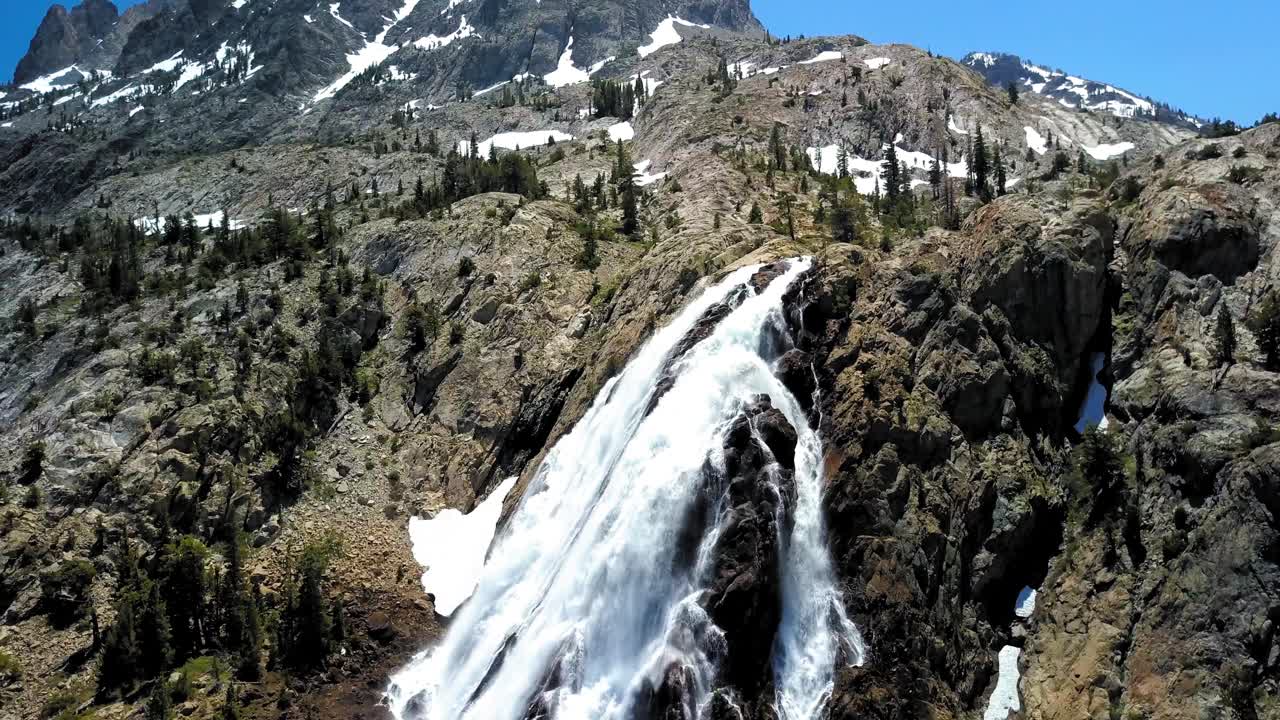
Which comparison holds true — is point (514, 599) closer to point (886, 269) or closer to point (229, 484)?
point (229, 484)

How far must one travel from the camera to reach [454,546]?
157ft

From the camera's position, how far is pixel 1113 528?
37.8 metres

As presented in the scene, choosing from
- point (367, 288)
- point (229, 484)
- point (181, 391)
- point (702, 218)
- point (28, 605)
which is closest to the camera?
point (28, 605)

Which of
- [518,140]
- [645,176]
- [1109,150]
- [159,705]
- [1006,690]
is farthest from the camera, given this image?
[518,140]

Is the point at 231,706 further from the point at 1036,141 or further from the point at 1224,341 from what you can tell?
the point at 1036,141

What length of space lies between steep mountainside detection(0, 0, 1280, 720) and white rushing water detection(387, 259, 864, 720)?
16cm

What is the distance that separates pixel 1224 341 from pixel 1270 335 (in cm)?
166

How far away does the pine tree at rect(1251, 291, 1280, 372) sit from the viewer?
124 feet

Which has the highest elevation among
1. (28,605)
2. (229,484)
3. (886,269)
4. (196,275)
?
(886,269)

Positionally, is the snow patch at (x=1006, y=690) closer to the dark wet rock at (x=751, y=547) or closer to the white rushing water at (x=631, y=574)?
the white rushing water at (x=631, y=574)

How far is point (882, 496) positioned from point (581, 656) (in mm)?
14230

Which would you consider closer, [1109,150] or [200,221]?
[1109,150]

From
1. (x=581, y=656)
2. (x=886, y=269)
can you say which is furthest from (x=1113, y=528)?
(x=581, y=656)

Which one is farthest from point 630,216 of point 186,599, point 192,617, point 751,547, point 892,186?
point 192,617
